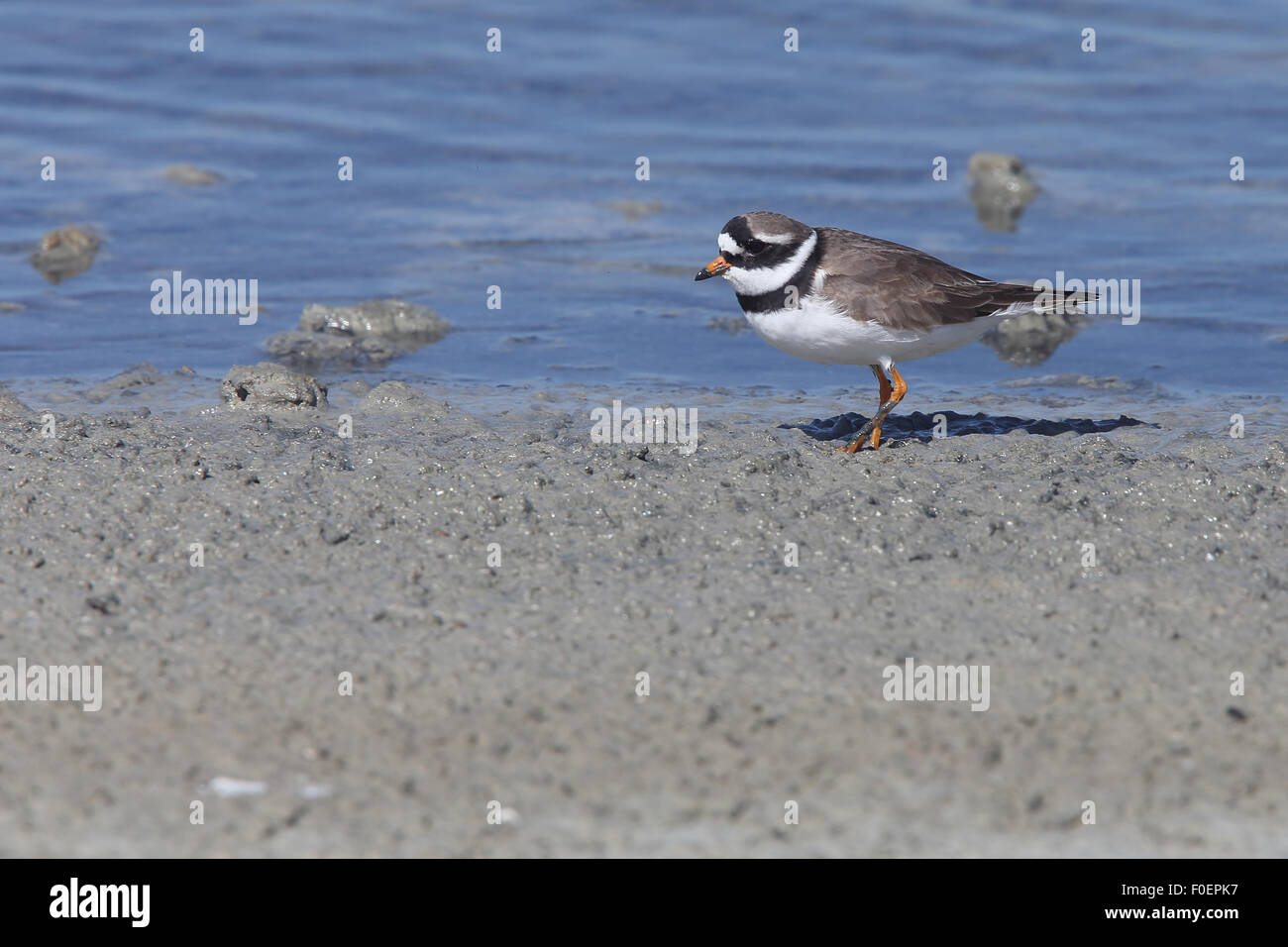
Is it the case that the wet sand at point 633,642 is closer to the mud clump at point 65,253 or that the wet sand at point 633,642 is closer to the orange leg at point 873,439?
the orange leg at point 873,439

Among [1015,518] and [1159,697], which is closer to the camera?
[1159,697]

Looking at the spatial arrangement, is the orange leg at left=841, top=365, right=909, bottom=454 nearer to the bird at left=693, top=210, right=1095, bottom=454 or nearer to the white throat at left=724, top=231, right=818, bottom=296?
the bird at left=693, top=210, right=1095, bottom=454

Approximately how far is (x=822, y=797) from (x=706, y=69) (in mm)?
12630

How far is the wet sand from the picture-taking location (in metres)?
4.25

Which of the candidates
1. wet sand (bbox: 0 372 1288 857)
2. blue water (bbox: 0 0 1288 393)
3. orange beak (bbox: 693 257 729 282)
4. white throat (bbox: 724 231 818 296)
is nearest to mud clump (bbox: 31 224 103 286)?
blue water (bbox: 0 0 1288 393)

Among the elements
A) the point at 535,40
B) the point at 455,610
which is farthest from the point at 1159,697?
the point at 535,40

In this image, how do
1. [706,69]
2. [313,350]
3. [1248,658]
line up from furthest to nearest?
[706,69], [313,350], [1248,658]

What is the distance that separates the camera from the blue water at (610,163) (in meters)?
10.1

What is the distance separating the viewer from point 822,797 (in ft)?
14.2

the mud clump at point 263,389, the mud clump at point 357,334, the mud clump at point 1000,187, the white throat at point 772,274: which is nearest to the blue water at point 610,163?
the mud clump at point 1000,187

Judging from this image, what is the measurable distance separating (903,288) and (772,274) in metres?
0.67

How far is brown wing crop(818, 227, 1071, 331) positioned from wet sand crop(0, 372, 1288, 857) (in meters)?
0.69
